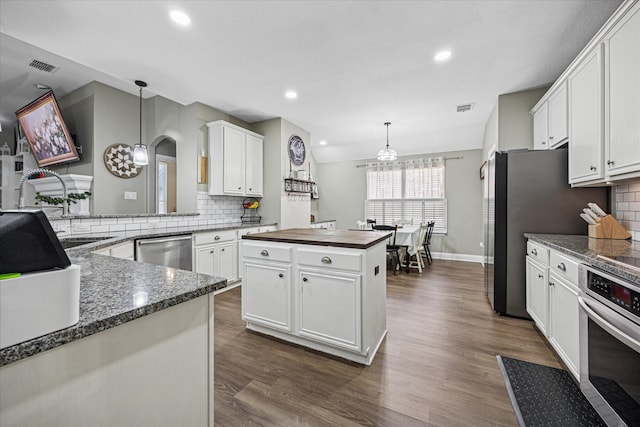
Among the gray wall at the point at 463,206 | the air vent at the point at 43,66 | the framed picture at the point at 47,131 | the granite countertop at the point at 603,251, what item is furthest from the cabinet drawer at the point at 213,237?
the gray wall at the point at 463,206

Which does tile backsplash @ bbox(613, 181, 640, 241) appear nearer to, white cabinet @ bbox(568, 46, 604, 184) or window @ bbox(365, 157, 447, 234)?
white cabinet @ bbox(568, 46, 604, 184)

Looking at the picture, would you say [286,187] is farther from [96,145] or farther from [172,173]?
[96,145]

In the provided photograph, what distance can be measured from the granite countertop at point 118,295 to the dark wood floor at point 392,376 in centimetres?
100

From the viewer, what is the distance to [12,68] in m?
3.31

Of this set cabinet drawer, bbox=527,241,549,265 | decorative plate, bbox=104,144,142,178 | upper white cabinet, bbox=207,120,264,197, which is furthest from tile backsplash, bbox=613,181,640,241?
decorative plate, bbox=104,144,142,178

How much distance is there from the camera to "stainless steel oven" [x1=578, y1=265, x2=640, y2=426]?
1.09m

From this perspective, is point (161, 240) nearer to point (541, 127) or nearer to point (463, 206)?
point (541, 127)

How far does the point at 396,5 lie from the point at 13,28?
3.16 metres

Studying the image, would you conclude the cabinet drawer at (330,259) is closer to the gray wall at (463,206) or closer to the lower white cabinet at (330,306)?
the lower white cabinet at (330,306)

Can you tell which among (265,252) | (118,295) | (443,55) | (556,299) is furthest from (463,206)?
(118,295)

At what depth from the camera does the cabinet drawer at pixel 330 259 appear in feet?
6.19

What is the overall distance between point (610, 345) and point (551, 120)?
2492mm

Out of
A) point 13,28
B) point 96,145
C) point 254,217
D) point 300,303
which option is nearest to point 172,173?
point 96,145

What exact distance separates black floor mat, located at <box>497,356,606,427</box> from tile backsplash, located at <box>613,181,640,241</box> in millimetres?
1307
